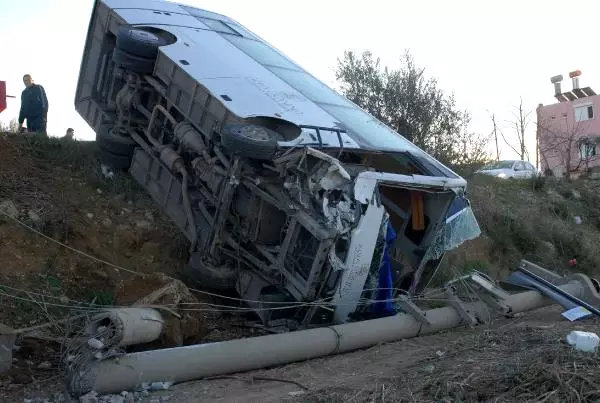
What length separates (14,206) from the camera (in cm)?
695

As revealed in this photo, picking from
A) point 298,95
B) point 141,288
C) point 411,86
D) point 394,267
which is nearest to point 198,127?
point 298,95

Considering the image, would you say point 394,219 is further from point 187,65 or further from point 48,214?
point 48,214

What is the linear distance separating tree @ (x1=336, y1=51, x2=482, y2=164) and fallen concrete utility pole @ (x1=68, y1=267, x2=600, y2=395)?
878cm

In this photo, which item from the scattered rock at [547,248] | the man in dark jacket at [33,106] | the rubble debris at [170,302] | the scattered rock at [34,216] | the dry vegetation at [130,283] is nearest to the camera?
the dry vegetation at [130,283]

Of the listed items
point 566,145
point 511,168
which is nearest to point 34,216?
point 511,168

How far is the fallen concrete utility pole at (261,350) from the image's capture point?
14.1 feet

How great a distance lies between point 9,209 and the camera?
684cm

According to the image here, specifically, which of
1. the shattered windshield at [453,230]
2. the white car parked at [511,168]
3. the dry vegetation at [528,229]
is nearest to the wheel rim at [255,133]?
the shattered windshield at [453,230]

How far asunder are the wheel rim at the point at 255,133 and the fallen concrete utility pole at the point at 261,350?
1.71 meters

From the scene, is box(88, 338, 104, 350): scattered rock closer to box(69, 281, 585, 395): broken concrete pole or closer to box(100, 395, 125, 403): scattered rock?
box(69, 281, 585, 395): broken concrete pole

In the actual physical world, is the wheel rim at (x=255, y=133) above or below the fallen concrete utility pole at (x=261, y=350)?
above

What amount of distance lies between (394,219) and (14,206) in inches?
160

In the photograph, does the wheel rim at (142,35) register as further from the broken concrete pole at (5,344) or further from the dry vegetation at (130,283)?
the broken concrete pole at (5,344)

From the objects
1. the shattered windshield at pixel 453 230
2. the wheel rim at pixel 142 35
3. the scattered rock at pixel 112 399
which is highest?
the wheel rim at pixel 142 35
